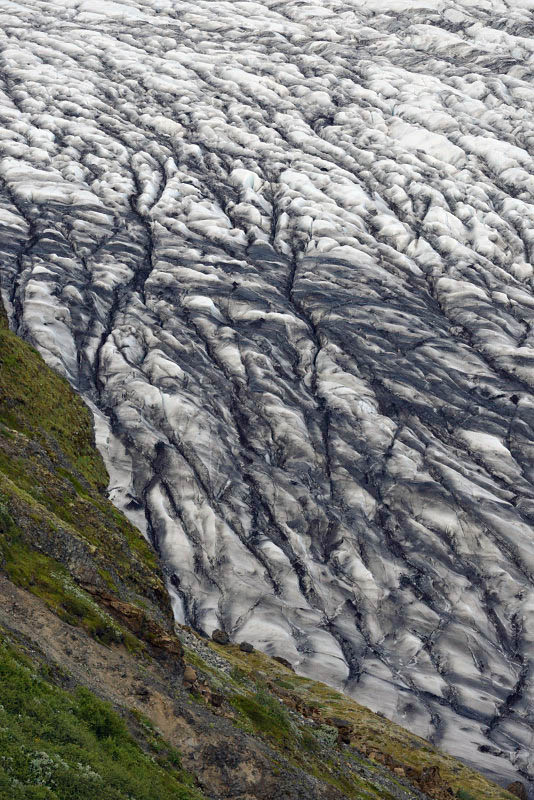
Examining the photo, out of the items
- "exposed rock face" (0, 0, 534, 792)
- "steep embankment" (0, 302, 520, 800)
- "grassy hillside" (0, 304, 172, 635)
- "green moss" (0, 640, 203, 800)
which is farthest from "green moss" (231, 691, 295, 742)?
"exposed rock face" (0, 0, 534, 792)

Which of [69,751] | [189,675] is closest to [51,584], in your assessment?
[189,675]

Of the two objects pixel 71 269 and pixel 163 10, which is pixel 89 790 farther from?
pixel 163 10

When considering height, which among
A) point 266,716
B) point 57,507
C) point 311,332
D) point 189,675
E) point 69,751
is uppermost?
point 69,751

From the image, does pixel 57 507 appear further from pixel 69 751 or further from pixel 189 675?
pixel 69 751

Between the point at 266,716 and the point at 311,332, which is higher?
the point at 266,716

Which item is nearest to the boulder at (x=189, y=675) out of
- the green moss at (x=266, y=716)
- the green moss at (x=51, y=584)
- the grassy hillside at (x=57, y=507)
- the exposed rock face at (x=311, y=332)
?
the green moss at (x=266, y=716)

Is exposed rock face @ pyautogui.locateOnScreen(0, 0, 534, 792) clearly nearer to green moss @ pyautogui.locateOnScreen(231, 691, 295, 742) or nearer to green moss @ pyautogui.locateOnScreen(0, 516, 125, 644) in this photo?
green moss @ pyautogui.locateOnScreen(231, 691, 295, 742)

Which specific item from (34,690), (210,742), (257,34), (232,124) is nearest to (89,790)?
(34,690)
